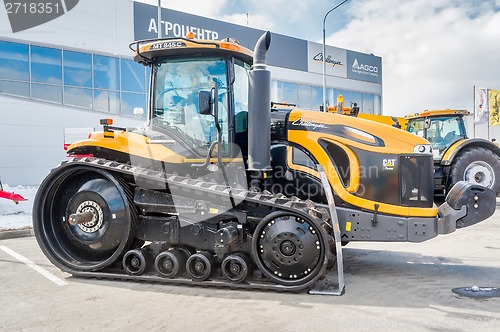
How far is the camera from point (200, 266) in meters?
5.32

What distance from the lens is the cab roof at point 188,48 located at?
5551mm

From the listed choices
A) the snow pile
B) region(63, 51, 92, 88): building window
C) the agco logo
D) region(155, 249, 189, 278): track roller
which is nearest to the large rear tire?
region(155, 249, 189, 278): track roller

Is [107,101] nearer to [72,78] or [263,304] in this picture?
[72,78]

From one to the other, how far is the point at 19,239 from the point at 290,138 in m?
6.21

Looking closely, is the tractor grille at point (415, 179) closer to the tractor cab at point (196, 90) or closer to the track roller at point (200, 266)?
the tractor cab at point (196, 90)

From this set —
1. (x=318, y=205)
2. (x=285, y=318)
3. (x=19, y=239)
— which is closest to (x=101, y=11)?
(x=19, y=239)

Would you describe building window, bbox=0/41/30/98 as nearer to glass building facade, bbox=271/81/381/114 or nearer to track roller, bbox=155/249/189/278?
glass building facade, bbox=271/81/381/114

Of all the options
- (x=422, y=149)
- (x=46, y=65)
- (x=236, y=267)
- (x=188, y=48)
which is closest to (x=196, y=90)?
(x=188, y=48)

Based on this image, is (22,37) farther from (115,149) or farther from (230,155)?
(230,155)

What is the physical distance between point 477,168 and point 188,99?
893 cm

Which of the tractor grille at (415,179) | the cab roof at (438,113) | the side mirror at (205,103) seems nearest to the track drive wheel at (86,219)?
the side mirror at (205,103)

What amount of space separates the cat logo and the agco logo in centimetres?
2807

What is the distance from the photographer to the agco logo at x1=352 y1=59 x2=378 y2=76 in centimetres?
3241

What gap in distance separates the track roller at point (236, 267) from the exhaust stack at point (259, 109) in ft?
3.34
